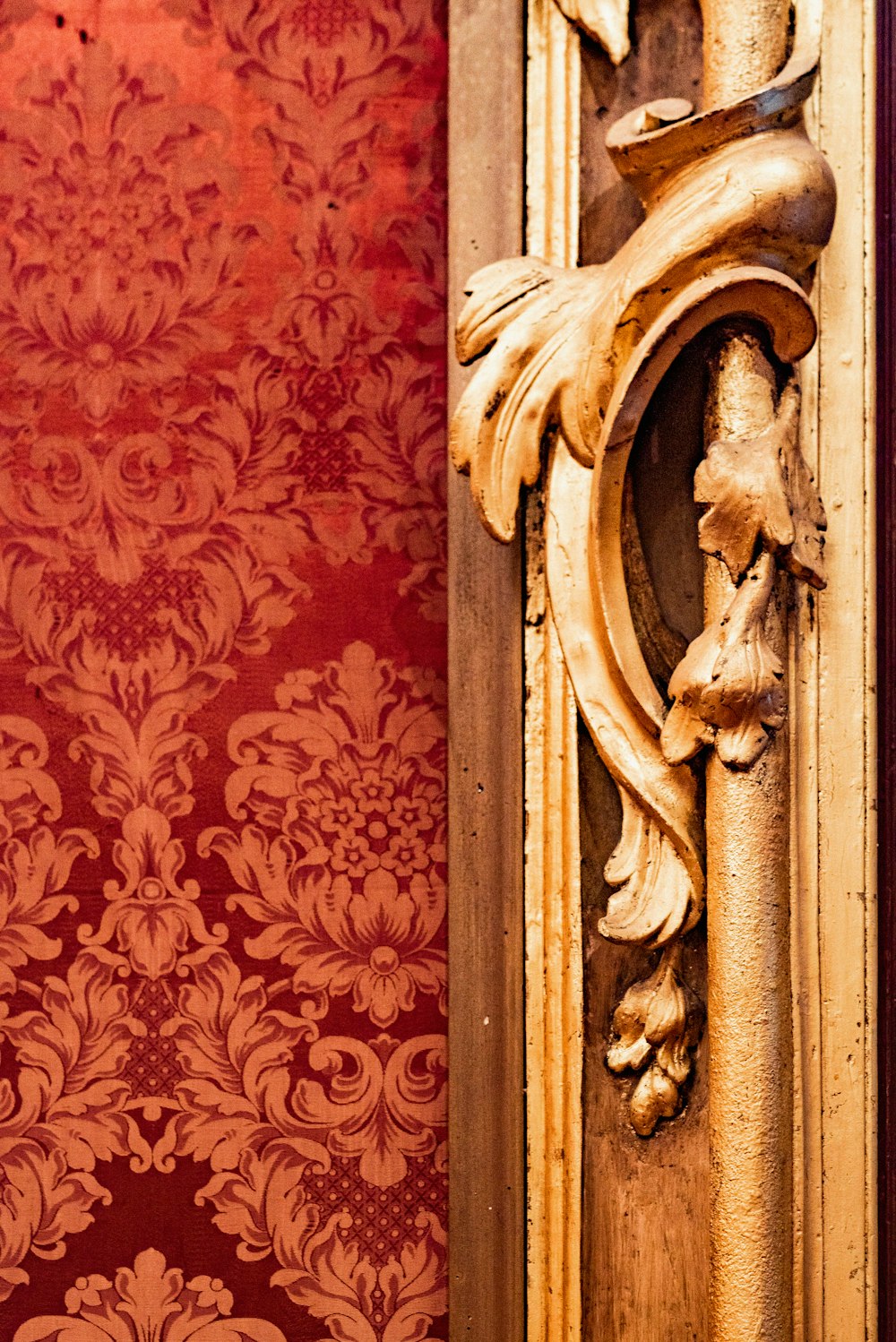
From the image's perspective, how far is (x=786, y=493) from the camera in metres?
0.81

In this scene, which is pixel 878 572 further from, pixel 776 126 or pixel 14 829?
pixel 14 829

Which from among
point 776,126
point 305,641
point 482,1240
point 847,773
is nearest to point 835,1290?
point 482,1240

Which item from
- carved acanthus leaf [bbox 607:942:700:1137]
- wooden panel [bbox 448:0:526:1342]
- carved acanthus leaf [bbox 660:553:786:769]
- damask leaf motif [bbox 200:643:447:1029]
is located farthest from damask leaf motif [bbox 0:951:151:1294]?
carved acanthus leaf [bbox 660:553:786:769]

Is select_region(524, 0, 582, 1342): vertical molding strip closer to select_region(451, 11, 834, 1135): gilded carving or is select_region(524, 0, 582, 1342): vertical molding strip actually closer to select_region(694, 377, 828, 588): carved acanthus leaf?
select_region(451, 11, 834, 1135): gilded carving

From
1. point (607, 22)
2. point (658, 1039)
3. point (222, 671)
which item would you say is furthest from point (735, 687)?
point (607, 22)

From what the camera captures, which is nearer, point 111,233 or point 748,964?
point 748,964

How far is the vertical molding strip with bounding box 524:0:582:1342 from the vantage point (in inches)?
33.9

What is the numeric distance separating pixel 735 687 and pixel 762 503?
0.12 meters

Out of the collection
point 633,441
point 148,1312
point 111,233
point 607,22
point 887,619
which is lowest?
point 148,1312

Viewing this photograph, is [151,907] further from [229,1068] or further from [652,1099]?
[652,1099]

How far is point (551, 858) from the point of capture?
87 cm

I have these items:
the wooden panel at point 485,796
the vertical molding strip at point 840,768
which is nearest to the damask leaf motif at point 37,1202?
the wooden panel at point 485,796

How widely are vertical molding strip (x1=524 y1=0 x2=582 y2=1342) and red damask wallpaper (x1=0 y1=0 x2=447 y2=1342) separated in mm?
74

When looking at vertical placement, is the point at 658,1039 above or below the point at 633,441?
below
